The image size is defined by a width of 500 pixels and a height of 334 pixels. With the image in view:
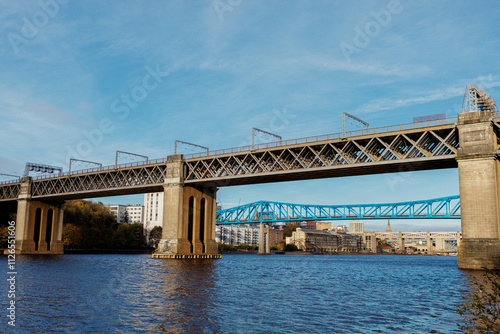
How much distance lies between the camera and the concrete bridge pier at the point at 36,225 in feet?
363

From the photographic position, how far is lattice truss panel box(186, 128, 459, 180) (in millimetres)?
58344

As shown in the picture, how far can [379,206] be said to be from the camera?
7096 inches

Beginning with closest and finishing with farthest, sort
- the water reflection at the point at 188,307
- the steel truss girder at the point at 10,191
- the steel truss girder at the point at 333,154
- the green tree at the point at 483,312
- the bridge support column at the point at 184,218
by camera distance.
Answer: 1. the green tree at the point at 483,312
2. the water reflection at the point at 188,307
3. the steel truss girder at the point at 333,154
4. the bridge support column at the point at 184,218
5. the steel truss girder at the point at 10,191

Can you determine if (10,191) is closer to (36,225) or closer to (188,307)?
(36,225)

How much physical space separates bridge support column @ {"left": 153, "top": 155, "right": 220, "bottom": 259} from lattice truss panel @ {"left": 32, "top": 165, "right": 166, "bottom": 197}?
18.7ft

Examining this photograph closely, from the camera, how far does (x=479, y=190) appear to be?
50281 mm

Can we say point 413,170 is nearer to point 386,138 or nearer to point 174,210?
point 386,138

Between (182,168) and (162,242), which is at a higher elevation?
(182,168)

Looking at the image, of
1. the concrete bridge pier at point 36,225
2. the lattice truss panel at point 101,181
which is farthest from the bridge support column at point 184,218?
the concrete bridge pier at point 36,225

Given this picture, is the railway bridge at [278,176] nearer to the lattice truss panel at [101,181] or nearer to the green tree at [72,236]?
the lattice truss panel at [101,181]

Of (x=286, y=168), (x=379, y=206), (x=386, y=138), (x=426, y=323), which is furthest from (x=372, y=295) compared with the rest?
(x=379, y=206)

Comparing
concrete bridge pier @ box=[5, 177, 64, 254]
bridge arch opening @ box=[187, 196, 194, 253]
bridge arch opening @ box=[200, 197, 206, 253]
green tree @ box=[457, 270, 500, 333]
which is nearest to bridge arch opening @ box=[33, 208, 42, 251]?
concrete bridge pier @ box=[5, 177, 64, 254]

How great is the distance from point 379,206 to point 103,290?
16075cm

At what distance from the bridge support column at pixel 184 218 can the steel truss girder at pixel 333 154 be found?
2.63 meters
